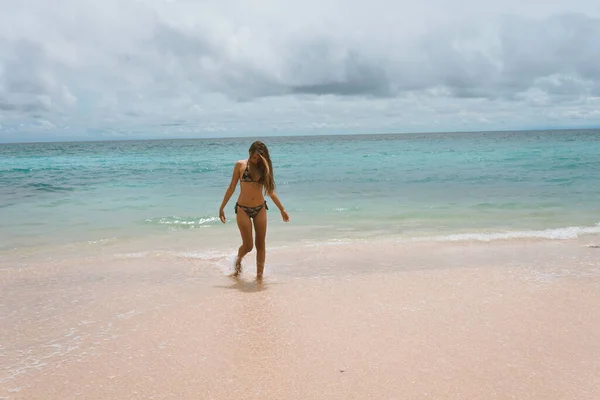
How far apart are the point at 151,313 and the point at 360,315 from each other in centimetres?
208

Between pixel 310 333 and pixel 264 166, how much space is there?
2.48 m

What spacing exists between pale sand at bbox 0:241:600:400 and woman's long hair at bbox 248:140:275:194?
3.93 feet

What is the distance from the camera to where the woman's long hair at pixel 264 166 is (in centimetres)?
605

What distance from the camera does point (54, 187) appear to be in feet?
70.8

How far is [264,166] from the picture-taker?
621 centimetres

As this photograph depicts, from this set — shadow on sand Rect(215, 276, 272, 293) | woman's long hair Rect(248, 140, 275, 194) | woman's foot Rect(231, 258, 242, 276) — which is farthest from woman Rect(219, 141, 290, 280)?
woman's foot Rect(231, 258, 242, 276)

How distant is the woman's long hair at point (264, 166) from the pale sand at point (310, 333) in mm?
1197

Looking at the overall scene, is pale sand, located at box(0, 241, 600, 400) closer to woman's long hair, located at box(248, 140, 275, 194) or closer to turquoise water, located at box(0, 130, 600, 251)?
woman's long hair, located at box(248, 140, 275, 194)

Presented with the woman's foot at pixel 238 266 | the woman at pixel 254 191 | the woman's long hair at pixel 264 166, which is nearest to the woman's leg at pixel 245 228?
the woman at pixel 254 191

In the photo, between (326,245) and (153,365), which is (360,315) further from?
(326,245)

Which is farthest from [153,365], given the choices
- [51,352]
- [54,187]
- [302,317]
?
[54,187]

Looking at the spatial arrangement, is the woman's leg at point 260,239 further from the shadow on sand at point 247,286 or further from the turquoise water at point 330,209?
the turquoise water at point 330,209

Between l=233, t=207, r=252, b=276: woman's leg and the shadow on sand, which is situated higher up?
l=233, t=207, r=252, b=276: woman's leg

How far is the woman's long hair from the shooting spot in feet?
19.8
